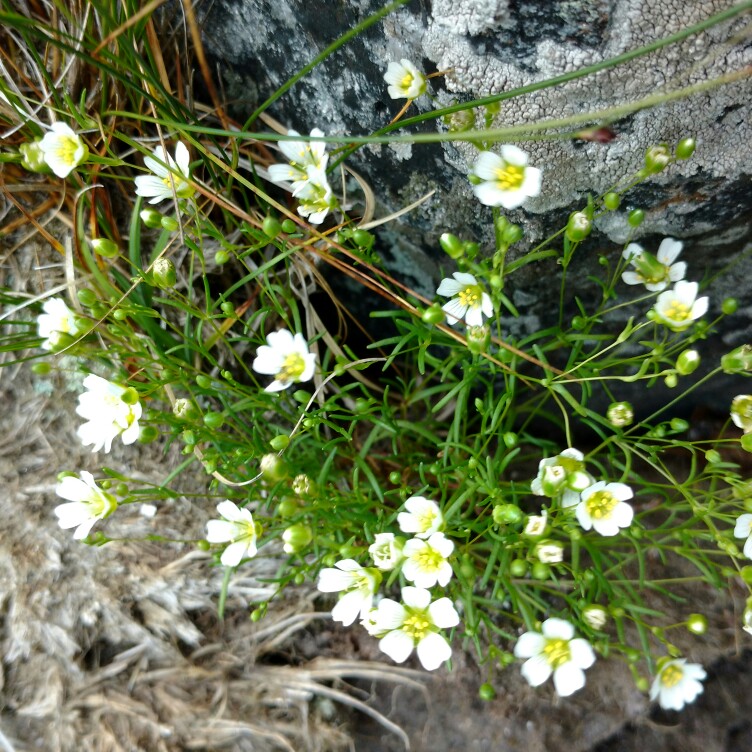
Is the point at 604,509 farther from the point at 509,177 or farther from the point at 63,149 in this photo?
the point at 63,149

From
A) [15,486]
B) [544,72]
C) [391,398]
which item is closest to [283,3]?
[544,72]

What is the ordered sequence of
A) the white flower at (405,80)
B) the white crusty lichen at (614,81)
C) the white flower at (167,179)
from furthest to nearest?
the white flower at (167,179) → the white flower at (405,80) → the white crusty lichen at (614,81)

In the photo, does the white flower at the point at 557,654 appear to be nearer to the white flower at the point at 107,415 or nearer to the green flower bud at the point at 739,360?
the green flower bud at the point at 739,360

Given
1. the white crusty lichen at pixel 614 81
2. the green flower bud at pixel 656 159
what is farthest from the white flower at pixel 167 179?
the green flower bud at pixel 656 159

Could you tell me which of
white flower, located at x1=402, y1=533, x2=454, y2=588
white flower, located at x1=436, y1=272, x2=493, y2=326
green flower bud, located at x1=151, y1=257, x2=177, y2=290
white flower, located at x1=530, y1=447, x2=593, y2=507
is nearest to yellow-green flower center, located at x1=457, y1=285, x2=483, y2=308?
white flower, located at x1=436, y1=272, x2=493, y2=326

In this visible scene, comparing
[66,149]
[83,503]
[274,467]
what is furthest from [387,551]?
[66,149]

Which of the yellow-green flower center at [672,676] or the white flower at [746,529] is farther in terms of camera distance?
the yellow-green flower center at [672,676]

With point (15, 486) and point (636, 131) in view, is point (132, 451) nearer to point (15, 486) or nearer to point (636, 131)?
point (15, 486)

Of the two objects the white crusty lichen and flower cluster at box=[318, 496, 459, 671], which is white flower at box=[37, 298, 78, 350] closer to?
flower cluster at box=[318, 496, 459, 671]
